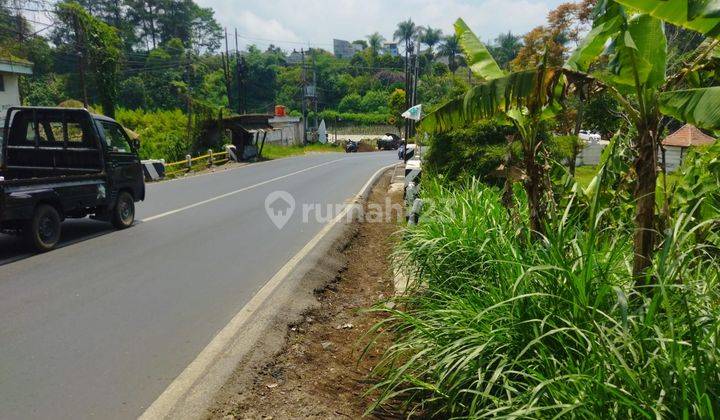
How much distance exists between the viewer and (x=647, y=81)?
4012 mm

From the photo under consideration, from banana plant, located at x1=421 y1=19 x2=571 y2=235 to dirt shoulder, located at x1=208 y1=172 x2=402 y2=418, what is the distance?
2.06m

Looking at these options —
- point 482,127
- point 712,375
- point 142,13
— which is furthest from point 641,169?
point 142,13

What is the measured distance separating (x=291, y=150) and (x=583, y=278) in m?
48.9

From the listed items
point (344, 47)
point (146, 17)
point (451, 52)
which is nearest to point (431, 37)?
point (451, 52)

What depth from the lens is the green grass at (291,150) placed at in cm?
4408

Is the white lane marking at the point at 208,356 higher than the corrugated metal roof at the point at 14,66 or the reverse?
Result: the reverse

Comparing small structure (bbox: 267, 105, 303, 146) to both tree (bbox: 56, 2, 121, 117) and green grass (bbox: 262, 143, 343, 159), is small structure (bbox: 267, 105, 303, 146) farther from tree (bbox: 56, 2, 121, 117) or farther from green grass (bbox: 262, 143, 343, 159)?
tree (bbox: 56, 2, 121, 117)

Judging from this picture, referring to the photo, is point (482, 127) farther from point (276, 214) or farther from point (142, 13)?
point (142, 13)

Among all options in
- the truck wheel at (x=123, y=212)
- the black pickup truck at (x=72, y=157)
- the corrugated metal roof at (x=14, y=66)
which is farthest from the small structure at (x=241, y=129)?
the black pickup truck at (x=72, y=157)

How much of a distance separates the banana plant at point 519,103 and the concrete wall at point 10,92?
3011cm

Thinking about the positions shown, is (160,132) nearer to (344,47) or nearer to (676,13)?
(676,13)

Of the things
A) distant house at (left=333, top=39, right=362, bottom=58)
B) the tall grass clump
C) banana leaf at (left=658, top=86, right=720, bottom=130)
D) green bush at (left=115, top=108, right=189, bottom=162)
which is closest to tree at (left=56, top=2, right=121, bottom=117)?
green bush at (left=115, top=108, right=189, bottom=162)

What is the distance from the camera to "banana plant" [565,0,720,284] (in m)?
3.60

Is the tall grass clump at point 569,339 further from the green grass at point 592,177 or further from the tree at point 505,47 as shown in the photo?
the tree at point 505,47
